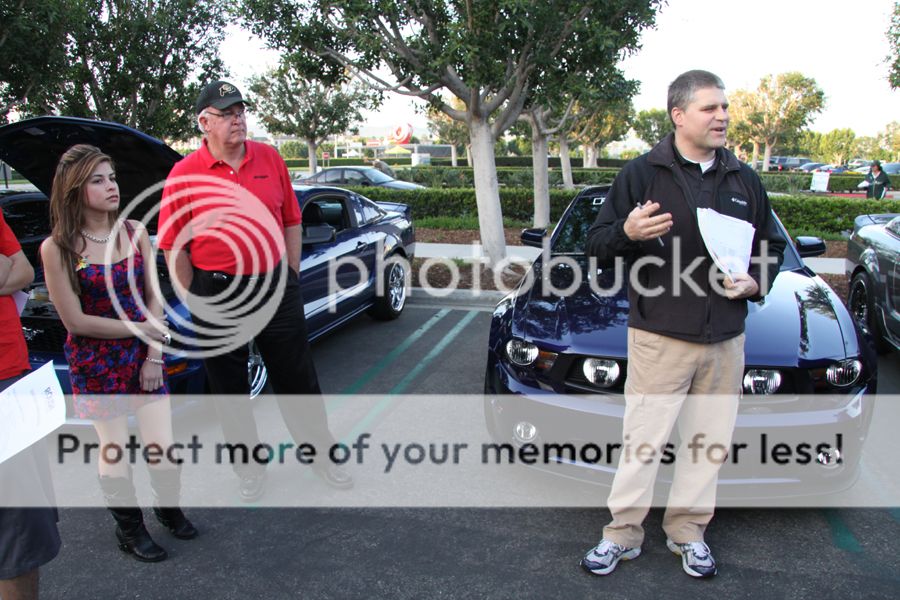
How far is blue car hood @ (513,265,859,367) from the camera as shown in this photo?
10.4 feet

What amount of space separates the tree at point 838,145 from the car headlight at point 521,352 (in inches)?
2633

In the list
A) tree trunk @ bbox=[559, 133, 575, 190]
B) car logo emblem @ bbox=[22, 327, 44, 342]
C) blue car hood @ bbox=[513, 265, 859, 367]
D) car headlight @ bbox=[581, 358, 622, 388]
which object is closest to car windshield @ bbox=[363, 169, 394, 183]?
tree trunk @ bbox=[559, 133, 575, 190]

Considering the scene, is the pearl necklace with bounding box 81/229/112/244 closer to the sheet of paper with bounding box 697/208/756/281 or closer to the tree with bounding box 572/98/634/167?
the sheet of paper with bounding box 697/208/756/281

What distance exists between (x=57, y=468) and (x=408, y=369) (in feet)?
8.61

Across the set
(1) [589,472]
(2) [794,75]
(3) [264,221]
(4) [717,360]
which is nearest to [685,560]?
(1) [589,472]

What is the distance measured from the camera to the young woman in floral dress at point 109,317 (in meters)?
2.62

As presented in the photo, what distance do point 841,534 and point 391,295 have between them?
477 cm

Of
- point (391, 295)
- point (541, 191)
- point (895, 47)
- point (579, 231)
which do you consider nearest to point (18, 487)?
point (579, 231)

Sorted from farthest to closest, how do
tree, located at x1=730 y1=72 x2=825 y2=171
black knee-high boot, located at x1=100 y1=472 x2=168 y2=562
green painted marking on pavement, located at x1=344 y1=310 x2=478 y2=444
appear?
tree, located at x1=730 y1=72 x2=825 y2=171, green painted marking on pavement, located at x1=344 y1=310 x2=478 y2=444, black knee-high boot, located at x1=100 y1=472 x2=168 y2=562

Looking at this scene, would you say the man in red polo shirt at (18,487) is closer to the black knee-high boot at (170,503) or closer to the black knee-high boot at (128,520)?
the black knee-high boot at (128,520)

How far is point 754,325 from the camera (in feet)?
10.9

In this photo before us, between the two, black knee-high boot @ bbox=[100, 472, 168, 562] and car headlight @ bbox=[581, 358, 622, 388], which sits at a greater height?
→ car headlight @ bbox=[581, 358, 622, 388]

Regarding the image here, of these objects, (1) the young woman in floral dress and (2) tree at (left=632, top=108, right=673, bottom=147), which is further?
(2) tree at (left=632, top=108, right=673, bottom=147)

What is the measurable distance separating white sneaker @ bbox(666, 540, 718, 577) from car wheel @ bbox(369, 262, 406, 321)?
178 inches
